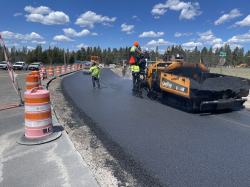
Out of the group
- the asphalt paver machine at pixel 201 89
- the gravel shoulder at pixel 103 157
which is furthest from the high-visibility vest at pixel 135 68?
the gravel shoulder at pixel 103 157

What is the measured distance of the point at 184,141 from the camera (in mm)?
4121

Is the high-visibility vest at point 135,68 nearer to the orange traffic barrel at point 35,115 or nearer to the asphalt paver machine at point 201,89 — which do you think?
the asphalt paver machine at point 201,89

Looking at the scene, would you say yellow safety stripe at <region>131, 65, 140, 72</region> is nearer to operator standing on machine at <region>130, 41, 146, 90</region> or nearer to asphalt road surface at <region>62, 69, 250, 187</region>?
operator standing on machine at <region>130, 41, 146, 90</region>

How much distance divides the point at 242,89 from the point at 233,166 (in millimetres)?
3895

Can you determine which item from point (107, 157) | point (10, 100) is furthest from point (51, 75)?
point (107, 157)

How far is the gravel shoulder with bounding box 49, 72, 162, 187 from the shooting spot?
2.77 meters

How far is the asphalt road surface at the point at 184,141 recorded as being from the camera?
2.93 m

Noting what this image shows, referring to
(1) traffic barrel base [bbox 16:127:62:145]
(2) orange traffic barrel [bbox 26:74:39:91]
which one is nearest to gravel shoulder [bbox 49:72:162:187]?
(1) traffic barrel base [bbox 16:127:62:145]

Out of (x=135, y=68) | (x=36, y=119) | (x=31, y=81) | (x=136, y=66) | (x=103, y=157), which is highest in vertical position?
(x=136, y=66)

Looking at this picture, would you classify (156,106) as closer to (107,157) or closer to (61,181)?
(107,157)

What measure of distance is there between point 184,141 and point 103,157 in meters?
1.81

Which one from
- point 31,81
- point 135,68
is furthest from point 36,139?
point 135,68

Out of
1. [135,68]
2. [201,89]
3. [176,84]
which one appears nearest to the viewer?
[201,89]

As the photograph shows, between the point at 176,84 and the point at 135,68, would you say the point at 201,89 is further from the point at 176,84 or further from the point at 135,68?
the point at 135,68
